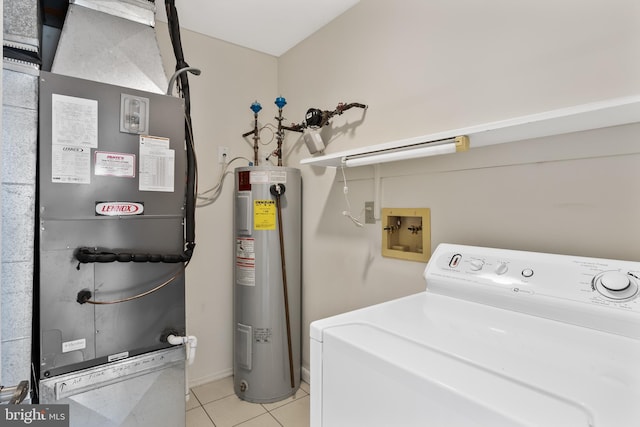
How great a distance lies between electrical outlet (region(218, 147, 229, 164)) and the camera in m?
2.38

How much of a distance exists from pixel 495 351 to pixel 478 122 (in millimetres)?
985

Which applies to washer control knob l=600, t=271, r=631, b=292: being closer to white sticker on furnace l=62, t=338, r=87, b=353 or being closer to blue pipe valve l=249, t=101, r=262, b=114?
white sticker on furnace l=62, t=338, r=87, b=353

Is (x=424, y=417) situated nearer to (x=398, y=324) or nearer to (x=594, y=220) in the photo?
(x=398, y=324)

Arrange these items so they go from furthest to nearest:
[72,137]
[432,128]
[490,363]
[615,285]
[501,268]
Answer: [432,128]
[72,137]
[501,268]
[615,285]
[490,363]

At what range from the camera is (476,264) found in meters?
1.17

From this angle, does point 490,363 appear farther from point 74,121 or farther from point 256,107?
point 256,107

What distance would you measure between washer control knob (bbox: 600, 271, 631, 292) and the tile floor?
1705 millimetres

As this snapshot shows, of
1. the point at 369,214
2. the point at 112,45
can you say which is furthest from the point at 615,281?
the point at 112,45

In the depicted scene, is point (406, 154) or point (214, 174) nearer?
point (406, 154)

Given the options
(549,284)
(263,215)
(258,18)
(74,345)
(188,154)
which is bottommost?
(74,345)

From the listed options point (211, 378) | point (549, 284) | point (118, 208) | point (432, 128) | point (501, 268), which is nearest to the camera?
point (549, 284)

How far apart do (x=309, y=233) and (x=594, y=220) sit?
161cm

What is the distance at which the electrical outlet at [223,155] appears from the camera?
2381 mm

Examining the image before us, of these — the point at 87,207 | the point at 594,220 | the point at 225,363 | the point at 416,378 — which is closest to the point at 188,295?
the point at 225,363
